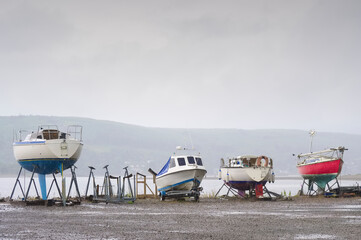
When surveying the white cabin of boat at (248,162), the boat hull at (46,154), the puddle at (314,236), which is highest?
the boat hull at (46,154)

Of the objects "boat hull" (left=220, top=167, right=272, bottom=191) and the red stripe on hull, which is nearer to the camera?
"boat hull" (left=220, top=167, right=272, bottom=191)

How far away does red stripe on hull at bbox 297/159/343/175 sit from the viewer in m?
46.5

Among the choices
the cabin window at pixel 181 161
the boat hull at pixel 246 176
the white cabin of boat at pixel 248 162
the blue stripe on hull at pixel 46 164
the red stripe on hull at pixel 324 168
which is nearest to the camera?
the blue stripe on hull at pixel 46 164

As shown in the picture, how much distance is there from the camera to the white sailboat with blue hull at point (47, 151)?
37281 mm

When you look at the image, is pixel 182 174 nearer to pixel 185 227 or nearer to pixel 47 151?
pixel 47 151

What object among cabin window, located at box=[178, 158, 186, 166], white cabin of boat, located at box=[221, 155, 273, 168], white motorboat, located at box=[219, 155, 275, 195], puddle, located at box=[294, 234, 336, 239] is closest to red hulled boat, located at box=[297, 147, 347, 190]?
white cabin of boat, located at box=[221, 155, 273, 168]

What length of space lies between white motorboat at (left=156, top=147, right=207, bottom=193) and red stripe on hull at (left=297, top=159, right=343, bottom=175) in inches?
569

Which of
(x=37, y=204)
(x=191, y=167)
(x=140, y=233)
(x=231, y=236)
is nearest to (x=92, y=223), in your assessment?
(x=140, y=233)

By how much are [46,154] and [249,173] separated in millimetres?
17412

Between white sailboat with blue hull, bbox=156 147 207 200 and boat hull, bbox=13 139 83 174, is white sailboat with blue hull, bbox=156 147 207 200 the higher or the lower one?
the lower one

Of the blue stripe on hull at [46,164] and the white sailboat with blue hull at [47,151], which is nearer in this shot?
the white sailboat with blue hull at [47,151]

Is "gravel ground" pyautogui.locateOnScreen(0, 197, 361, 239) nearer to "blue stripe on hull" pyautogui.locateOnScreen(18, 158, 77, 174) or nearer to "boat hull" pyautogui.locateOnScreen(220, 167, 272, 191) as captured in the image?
"blue stripe on hull" pyautogui.locateOnScreen(18, 158, 77, 174)

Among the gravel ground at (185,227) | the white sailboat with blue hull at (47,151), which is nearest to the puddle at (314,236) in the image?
the gravel ground at (185,227)

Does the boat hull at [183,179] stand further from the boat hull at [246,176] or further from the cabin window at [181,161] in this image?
the boat hull at [246,176]
